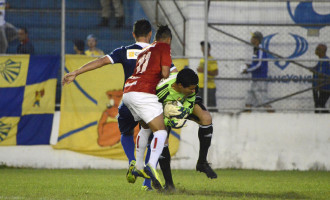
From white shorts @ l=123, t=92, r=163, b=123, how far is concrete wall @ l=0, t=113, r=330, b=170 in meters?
5.81

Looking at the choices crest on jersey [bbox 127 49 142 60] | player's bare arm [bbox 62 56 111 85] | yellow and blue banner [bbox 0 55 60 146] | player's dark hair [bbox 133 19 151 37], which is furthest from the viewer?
yellow and blue banner [bbox 0 55 60 146]

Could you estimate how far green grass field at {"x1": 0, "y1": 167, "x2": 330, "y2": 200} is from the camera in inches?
306

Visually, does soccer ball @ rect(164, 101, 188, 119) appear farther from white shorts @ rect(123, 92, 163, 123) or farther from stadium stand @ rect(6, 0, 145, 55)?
stadium stand @ rect(6, 0, 145, 55)

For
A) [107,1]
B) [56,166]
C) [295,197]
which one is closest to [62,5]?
[107,1]

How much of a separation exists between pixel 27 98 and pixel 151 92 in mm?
6180

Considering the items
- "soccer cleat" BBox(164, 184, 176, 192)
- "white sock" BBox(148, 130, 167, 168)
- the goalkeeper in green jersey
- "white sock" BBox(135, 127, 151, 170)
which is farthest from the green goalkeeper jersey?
"soccer cleat" BBox(164, 184, 176, 192)

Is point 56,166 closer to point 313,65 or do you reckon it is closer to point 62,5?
point 62,5

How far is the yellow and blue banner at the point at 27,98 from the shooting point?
1348 centimetres

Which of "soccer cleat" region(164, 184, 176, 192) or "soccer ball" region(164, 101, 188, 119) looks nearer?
"soccer ball" region(164, 101, 188, 119)

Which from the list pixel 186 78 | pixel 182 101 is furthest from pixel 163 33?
pixel 182 101

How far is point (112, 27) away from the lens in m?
13.5

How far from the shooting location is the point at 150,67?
8016 millimetres

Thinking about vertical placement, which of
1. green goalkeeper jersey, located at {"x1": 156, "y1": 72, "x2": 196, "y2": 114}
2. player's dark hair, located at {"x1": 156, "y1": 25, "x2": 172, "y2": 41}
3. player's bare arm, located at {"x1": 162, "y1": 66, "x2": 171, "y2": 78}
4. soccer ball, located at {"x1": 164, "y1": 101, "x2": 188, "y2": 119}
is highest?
player's dark hair, located at {"x1": 156, "y1": 25, "x2": 172, "y2": 41}

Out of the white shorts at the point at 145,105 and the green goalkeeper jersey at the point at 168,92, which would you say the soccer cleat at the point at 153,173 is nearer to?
the white shorts at the point at 145,105
